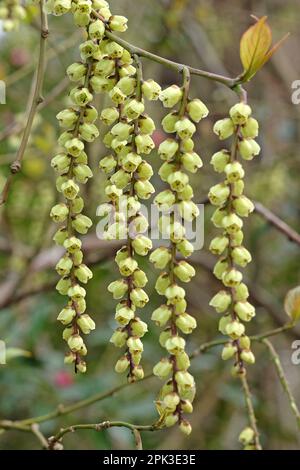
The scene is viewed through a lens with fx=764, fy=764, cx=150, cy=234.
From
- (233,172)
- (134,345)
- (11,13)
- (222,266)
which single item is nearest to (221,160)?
(233,172)

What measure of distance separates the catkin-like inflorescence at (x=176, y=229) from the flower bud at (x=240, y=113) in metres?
0.03

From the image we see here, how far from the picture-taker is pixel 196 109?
87cm

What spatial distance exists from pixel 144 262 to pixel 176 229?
1.64 meters

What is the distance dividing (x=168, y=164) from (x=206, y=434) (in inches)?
86.7

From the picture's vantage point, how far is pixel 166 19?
2.73m

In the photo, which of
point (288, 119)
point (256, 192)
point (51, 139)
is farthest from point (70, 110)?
point (288, 119)

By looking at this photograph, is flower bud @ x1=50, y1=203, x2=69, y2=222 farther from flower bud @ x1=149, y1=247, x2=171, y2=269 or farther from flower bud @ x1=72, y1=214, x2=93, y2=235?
flower bud @ x1=149, y1=247, x2=171, y2=269

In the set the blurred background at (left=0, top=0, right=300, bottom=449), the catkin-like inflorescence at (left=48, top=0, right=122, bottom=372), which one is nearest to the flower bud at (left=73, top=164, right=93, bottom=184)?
the catkin-like inflorescence at (left=48, top=0, right=122, bottom=372)

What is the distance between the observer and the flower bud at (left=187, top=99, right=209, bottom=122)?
870 millimetres

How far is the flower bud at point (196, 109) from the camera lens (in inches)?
34.3

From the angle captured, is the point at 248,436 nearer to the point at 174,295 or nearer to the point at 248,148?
the point at 174,295

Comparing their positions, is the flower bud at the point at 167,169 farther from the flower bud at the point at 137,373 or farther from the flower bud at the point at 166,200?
the flower bud at the point at 137,373

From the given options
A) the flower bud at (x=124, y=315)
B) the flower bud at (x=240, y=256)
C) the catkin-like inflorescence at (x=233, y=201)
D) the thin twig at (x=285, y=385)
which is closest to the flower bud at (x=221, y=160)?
the catkin-like inflorescence at (x=233, y=201)

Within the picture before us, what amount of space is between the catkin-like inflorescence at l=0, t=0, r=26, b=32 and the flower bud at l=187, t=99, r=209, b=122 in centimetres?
63
